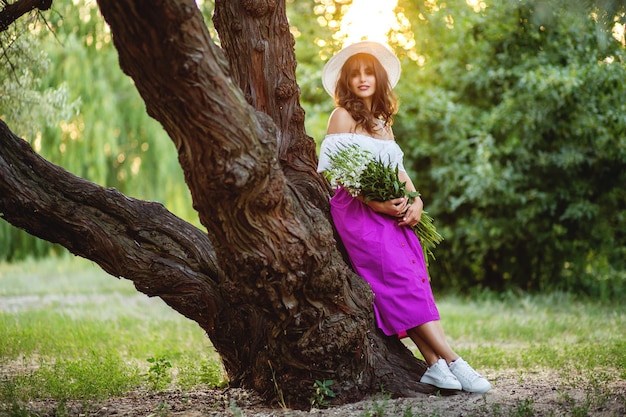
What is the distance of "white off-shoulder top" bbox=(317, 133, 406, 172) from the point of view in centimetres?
438

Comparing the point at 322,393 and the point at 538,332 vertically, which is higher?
the point at 322,393

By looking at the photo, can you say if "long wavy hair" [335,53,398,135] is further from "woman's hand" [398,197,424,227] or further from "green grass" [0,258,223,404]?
"green grass" [0,258,223,404]

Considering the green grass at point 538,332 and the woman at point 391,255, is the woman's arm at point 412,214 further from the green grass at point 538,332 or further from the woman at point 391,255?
the green grass at point 538,332

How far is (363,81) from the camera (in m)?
4.70

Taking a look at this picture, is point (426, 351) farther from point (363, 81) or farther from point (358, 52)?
point (358, 52)

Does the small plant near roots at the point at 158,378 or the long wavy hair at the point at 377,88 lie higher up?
the long wavy hair at the point at 377,88

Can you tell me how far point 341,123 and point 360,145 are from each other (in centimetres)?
19

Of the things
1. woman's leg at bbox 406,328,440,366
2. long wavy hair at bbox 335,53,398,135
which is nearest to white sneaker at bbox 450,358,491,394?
woman's leg at bbox 406,328,440,366

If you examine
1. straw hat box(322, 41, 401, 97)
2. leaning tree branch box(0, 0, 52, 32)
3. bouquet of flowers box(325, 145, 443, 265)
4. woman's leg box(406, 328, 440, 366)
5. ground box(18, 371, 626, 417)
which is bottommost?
ground box(18, 371, 626, 417)

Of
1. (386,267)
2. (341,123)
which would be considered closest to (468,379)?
(386,267)

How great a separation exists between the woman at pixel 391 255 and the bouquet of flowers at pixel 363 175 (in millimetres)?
54

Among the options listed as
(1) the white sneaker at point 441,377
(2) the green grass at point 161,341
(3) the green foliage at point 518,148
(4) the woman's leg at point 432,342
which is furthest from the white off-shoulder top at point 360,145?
(3) the green foliage at point 518,148

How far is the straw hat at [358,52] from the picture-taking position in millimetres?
4773

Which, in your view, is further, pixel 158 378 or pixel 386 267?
pixel 158 378
